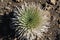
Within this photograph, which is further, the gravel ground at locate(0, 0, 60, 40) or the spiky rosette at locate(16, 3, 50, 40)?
the gravel ground at locate(0, 0, 60, 40)

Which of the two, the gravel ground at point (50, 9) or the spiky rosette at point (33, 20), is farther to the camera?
the gravel ground at point (50, 9)

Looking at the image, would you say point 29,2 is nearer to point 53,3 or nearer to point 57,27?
point 53,3

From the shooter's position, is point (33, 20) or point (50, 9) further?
point (50, 9)

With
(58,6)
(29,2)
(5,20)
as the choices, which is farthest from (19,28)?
(58,6)
